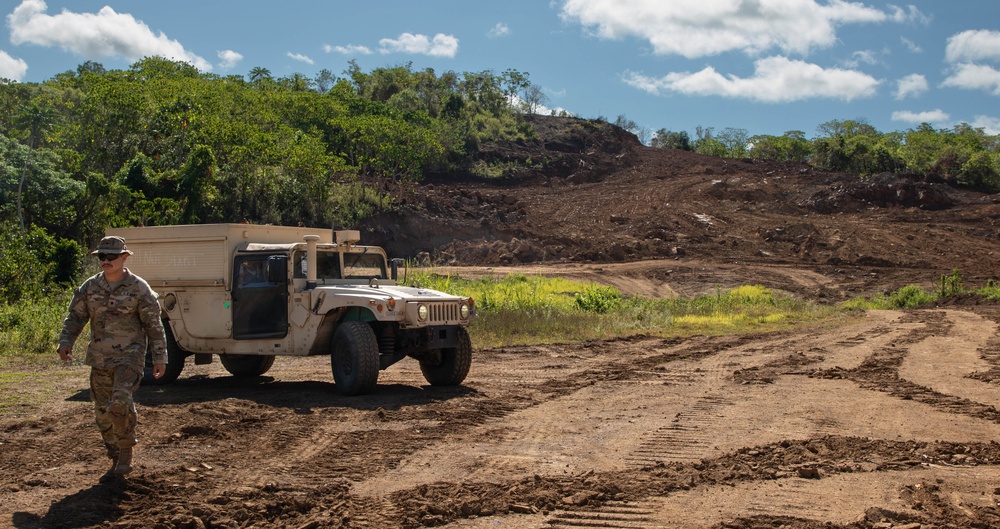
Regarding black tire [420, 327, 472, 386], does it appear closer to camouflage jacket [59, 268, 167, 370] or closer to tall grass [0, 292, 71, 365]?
camouflage jacket [59, 268, 167, 370]

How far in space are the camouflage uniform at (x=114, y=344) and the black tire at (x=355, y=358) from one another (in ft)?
14.0

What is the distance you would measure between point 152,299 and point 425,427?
10.9 feet

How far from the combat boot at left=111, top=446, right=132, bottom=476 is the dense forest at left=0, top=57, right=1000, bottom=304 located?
58.1ft

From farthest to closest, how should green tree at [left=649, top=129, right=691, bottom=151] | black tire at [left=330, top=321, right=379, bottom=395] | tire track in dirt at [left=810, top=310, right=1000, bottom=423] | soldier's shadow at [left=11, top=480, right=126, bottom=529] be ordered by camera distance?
green tree at [left=649, top=129, right=691, bottom=151] → black tire at [left=330, top=321, right=379, bottom=395] → tire track in dirt at [left=810, top=310, right=1000, bottom=423] → soldier's shadow at [left=11, top=480, right=126, bottom=529]

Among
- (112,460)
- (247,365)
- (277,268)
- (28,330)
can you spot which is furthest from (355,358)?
(28,330)

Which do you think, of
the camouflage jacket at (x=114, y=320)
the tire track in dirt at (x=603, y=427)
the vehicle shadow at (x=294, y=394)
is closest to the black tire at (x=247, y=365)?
the vehicle shadow at (x=294, y=394)

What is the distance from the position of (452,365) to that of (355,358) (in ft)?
5.14

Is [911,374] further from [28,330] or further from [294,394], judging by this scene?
[28,330]

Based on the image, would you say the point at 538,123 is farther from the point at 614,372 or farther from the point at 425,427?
the point at 425,427

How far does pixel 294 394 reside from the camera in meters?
12.1

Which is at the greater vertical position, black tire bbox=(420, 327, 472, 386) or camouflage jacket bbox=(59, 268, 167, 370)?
camouflage jacket bbox=(59, 268, 167, 370)

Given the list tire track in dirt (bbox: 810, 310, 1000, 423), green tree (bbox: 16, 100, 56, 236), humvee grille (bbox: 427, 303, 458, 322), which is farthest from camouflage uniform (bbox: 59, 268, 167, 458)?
green tree (bbox: 16, 100, 56, 236)

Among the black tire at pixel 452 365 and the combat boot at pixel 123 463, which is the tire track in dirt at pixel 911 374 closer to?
the black tire at pixel 452 365

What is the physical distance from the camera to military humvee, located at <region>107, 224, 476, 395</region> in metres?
11.6
